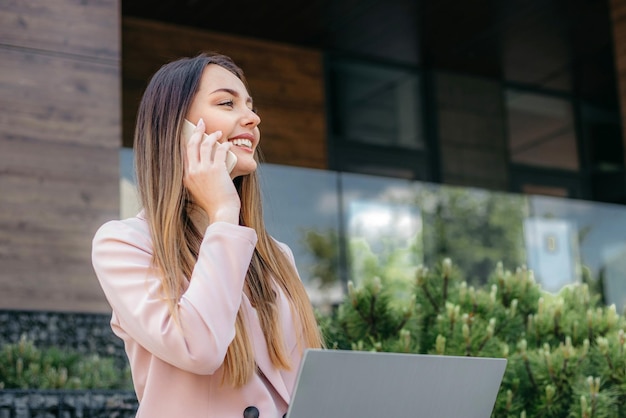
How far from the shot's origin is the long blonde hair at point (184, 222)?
1.71 metres

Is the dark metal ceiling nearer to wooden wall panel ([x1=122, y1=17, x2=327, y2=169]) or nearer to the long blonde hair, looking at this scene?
wooden wall panel ([x1=122, y1=17, x2=327, y2=169])

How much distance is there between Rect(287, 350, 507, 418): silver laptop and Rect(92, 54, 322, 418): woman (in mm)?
240

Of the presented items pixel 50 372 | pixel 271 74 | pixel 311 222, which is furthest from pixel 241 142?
pixel 271 74

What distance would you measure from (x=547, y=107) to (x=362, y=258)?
285cm

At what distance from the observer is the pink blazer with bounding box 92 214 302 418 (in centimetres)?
155

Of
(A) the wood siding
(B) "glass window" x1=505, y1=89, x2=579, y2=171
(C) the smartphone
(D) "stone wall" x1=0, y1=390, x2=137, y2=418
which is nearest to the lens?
(C) the smartphone

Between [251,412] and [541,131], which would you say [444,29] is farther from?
[251,412]

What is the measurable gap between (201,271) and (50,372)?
107 inches

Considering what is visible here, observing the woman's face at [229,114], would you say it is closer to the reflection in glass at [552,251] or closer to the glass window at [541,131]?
the reflection in glass at [552,251]

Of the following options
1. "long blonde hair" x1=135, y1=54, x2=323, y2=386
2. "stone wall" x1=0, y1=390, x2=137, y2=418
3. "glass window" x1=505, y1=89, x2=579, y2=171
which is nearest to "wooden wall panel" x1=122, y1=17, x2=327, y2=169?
"glass window" x1=505, y1=89, x2=579, y2=171

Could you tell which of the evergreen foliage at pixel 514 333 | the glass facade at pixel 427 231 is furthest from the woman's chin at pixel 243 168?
the glass facade at pixel 427 231

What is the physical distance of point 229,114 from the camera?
6.11 feet

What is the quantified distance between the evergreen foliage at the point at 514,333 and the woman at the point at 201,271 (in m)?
1.16

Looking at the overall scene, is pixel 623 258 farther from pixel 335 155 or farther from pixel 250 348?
pixel 250 348
